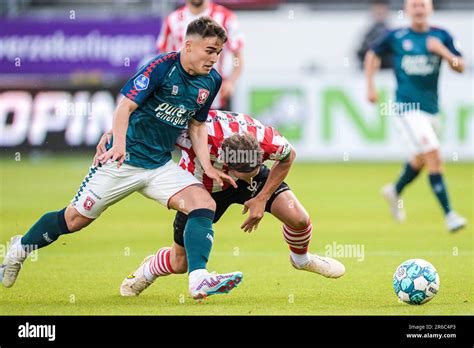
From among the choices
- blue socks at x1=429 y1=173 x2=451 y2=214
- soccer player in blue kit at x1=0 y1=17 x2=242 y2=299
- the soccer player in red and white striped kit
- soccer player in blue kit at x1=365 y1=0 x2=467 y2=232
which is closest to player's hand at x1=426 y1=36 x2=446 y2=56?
soccer player in blue kit at x1=365 y1=0 x2=467 y2=232

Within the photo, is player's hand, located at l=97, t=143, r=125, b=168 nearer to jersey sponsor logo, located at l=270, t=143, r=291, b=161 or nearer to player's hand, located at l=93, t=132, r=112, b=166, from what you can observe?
player's hand, located at l=93, t=132, r=112, b=166

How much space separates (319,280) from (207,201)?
1.56 meters

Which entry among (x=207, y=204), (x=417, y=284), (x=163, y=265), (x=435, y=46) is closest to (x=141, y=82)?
(x=207, y=204)

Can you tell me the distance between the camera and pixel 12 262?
723 centimetres

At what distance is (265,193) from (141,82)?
3.66 ft

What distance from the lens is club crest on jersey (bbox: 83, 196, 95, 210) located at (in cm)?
699

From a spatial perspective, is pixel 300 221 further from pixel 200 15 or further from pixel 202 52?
pixel 200 15

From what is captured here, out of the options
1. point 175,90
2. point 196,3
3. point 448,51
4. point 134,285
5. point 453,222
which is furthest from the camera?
point 448,51

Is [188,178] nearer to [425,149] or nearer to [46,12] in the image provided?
[425,149]

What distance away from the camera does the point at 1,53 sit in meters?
19.5

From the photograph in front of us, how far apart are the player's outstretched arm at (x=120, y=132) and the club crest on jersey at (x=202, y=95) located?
433 millimetres

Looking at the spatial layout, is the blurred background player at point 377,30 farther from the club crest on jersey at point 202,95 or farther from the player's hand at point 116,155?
the player's hand at point 116,155

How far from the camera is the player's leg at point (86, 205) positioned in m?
6.99

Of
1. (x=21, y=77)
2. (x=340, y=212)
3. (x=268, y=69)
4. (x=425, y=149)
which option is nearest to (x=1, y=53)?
(x=21, y=77)
